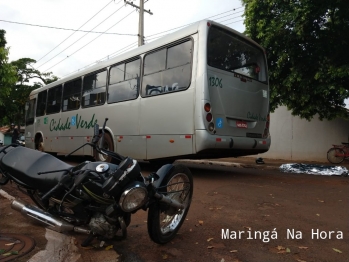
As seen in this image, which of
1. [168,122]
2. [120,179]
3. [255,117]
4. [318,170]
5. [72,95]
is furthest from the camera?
[72,95]

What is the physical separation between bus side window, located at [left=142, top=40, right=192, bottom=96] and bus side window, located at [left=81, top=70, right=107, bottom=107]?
1893mm

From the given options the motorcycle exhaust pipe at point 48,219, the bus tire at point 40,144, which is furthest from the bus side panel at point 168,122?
the bus tire at point 40,144

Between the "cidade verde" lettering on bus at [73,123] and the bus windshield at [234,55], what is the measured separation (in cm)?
407

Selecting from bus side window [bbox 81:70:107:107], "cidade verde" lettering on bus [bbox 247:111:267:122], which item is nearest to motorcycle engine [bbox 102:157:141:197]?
"cidade verde" lettering on bus [bbox 247:111:267:122]

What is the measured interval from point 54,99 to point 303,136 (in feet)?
32.2

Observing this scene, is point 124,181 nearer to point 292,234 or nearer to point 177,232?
point 177,232

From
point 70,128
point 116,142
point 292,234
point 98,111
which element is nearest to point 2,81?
point 70,128

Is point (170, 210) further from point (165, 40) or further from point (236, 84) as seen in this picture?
point (165, 40)

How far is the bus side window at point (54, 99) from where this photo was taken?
11.0 meters

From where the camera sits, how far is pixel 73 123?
9.82m

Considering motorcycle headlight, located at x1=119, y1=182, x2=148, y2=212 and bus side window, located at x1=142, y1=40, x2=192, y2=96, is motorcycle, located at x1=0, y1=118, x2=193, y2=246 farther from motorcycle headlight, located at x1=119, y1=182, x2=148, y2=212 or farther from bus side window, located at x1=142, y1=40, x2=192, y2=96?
bus side window, located at x1=142, y1=40, x2=192, y2=96

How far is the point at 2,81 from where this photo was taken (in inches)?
485

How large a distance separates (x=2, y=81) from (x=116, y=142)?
7.34 m

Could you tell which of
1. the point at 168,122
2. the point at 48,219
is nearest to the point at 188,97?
the point at 168,122
